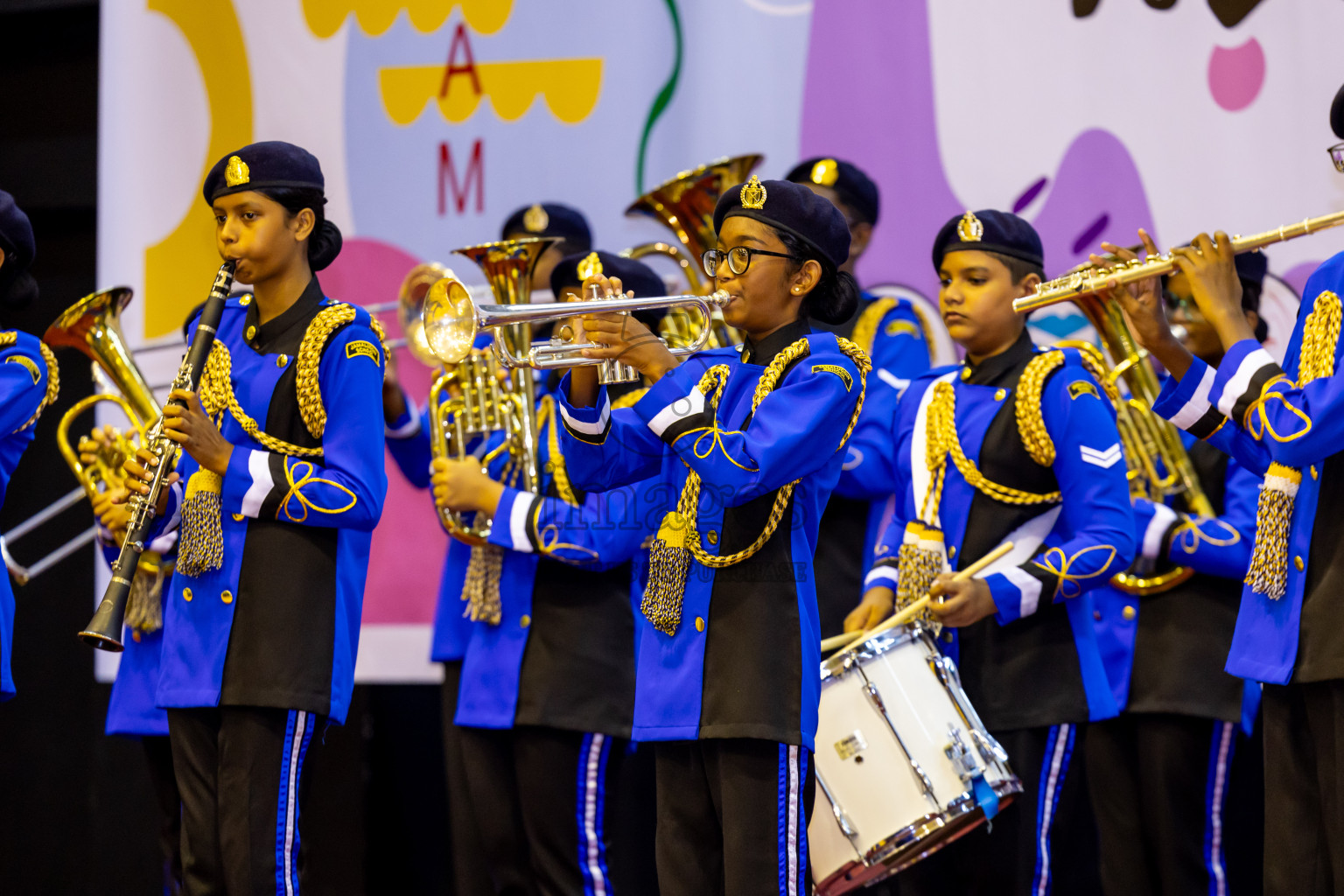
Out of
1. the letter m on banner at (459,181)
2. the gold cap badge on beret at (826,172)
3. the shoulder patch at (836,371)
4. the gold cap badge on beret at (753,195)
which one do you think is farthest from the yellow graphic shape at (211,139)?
the shoulder patch at (836,371)

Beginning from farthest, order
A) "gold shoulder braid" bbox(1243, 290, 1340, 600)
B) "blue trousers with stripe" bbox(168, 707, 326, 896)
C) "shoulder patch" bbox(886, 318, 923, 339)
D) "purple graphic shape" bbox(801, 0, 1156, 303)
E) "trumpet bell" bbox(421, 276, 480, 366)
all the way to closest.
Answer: "purple graphic shape" bbox(801, 0, 1156, 303), "shoulder patch" bbox(886, 318, 923, 339), "trumpet bell" bbox(421, 276, 480, 366), "blue trousers with stripe" bbox(168, 707, 326, 896), "gold shoulder braid" bbox(1243, 290, 1340, 600)

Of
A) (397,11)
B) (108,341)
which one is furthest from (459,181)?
(108,341)

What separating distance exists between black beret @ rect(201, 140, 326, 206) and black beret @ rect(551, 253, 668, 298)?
35.7 inches

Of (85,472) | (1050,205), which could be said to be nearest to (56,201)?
(85,472)

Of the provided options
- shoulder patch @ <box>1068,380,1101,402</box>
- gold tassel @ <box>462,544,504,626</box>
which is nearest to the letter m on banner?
gold tassel @ <box>462,544,504,626</box>

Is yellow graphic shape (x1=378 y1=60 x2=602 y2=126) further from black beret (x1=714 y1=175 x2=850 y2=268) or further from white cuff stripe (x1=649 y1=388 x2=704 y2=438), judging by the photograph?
white cuff stripe (x1=649 y1=388 x2=704 y2=438)

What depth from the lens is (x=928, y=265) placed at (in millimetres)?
5047

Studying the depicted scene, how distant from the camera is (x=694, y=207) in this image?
4305 mm

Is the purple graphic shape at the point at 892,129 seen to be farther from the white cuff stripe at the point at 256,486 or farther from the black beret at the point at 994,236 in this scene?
the white cuff stripe at the point at 256,486

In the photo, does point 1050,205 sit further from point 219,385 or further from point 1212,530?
point 219,385

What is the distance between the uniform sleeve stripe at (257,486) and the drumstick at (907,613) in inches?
54.8

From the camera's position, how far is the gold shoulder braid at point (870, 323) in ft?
14.3

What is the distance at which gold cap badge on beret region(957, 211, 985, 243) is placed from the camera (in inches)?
149

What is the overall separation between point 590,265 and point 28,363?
5.15 feet
